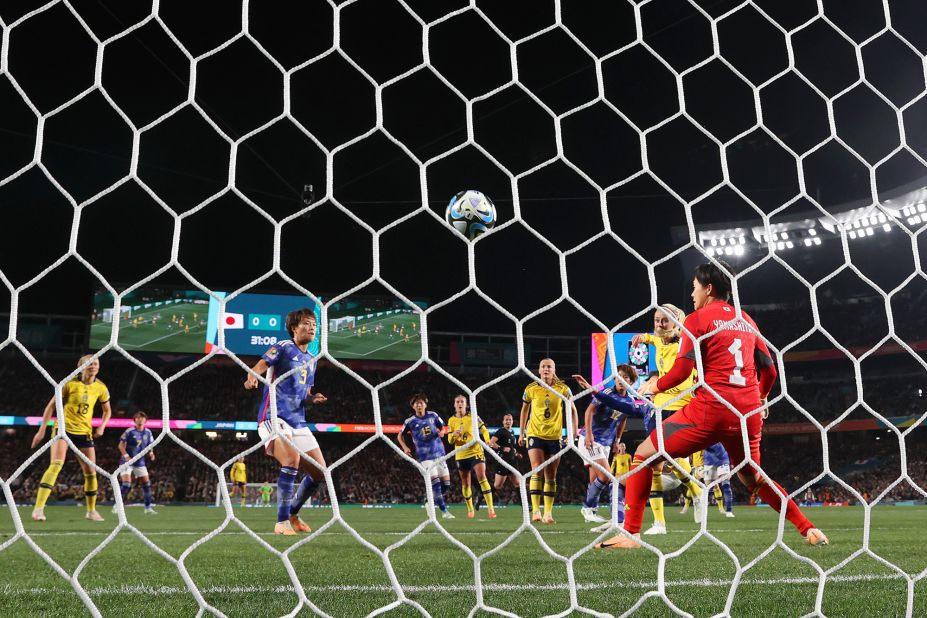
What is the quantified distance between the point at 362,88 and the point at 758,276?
1520 centimetres

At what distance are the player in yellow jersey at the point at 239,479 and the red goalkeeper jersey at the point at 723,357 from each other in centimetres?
1168

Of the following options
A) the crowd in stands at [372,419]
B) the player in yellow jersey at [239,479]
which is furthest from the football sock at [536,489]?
the crowd in stands at [372,419]

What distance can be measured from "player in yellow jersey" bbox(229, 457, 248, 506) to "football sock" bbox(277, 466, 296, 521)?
9.51m

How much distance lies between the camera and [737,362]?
9.28 feet

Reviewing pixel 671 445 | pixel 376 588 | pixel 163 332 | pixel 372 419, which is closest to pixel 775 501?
pixel 671 445

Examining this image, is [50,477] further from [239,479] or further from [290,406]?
[239,479]

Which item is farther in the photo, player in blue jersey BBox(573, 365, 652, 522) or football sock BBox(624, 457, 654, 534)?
player in blue jersey BBox(573, 365, 652, 522)

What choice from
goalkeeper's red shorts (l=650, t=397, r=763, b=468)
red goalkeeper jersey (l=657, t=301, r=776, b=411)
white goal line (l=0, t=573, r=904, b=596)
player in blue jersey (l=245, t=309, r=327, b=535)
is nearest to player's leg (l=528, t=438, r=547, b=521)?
player in blue jersey (l=245, t=309, r=327, b=535)

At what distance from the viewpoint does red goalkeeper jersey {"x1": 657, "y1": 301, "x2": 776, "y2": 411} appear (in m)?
2.79

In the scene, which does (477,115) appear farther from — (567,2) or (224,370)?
(224,370)

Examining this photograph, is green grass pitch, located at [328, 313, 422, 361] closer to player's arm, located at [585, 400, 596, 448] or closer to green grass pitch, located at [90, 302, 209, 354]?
green grass pitch, located at [90, 302, 209, 354]

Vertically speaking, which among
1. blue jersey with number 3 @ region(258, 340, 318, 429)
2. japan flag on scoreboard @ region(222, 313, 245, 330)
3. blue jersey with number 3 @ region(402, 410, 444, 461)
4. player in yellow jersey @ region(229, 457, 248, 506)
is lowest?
player in yellow jersey @ region(229, 457, 248, 506)

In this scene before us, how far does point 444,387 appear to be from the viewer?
22.3 meters

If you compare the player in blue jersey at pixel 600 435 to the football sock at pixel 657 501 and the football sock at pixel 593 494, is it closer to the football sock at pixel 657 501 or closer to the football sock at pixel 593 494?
the football sock at pixel 593 494
